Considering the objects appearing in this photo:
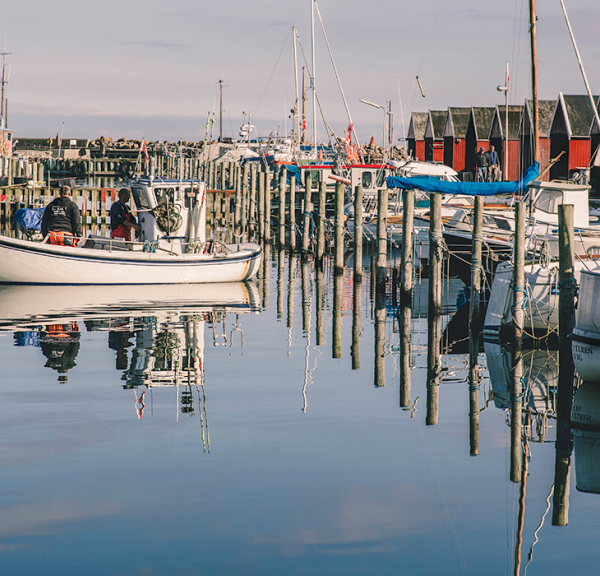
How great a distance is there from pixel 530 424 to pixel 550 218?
1163 cm

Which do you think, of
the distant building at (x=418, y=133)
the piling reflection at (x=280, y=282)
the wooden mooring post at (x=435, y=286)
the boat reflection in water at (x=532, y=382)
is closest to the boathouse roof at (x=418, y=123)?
the distant building at (x=418, y=133)

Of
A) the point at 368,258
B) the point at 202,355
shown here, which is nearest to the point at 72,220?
the point at 202,355

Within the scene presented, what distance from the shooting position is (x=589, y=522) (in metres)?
6.74

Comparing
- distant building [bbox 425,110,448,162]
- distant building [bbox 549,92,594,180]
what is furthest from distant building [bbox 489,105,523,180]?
distant building [bbox 425,110,448,162]

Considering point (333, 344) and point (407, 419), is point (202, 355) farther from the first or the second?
point (407, 419)

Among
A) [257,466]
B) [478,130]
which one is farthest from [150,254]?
[478,130]

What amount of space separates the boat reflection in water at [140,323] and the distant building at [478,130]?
33.3 meters

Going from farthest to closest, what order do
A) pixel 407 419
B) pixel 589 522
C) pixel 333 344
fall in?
pixel 333 344
pixel 407 419
pixel 589 522

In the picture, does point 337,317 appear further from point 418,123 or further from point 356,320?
point 418,123

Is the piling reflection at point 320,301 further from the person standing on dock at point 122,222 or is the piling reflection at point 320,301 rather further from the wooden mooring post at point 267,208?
the wooden mooring post at point 267,208

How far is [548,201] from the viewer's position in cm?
2002

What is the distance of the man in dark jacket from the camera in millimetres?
19203

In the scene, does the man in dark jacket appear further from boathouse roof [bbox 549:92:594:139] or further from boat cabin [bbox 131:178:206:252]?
boathouse roof [bbox 549:92:594:139]

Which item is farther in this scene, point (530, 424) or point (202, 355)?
point (202, 355)
